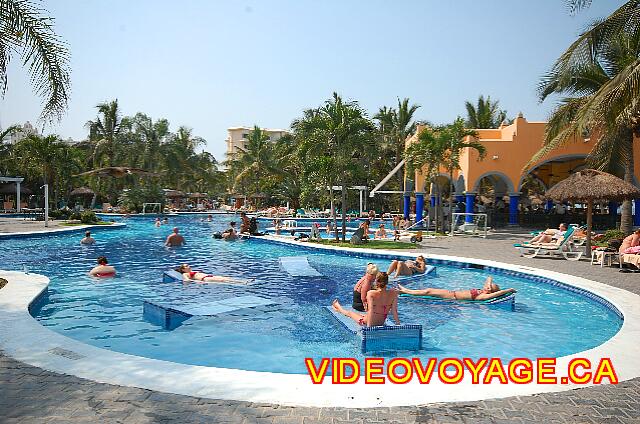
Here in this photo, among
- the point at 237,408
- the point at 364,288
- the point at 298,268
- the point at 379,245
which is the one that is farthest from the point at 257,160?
the point at 237,408

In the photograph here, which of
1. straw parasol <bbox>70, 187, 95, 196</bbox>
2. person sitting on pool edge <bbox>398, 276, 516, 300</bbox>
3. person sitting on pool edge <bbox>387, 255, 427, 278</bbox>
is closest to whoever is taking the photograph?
person sitting on pool edge <bbox>398, 276, 516, 300</bbox>

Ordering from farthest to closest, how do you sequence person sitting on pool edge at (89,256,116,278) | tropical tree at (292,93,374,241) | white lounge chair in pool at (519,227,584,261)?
tropical tree at (292,93,374,241)
white lounge chair in pool at (519,227,584,261)
person sitting on pool edge at (89,256,116,278)

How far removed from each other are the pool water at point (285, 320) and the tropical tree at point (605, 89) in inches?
192

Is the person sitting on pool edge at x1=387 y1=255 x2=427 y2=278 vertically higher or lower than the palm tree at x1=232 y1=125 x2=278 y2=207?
lower

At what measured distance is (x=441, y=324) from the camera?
9.32 meters

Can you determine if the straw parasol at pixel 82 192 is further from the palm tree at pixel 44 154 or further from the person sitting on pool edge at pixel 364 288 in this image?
the person sitting on pool edge at pixel 364 288

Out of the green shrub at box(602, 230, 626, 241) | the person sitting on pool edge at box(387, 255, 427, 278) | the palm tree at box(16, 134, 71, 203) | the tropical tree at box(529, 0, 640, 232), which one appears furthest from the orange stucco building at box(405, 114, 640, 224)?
the palm tree at box(16, 134, 71, 203)

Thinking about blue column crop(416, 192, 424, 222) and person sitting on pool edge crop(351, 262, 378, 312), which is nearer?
person sitting on pool edge crop(351, 262, 378, 312)

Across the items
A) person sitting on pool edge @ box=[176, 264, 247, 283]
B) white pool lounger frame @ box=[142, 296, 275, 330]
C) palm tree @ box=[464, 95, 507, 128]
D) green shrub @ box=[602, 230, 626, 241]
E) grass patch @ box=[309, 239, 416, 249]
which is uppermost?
palm tree @ box=[464, 95, 507, 128]

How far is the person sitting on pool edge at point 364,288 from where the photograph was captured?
8.98 meters

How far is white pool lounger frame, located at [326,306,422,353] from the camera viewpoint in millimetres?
7293

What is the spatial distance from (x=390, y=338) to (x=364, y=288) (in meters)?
1.87

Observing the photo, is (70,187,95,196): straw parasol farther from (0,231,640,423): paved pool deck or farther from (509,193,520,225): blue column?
(0,231,640,423): paved pool deck

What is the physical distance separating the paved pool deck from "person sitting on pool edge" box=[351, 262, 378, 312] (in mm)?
4311
